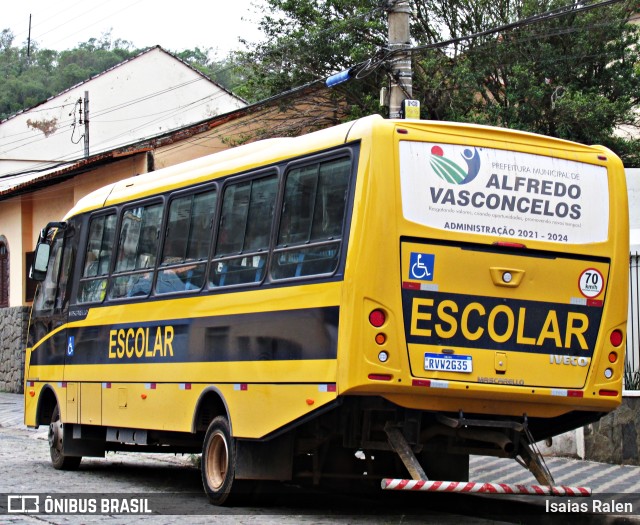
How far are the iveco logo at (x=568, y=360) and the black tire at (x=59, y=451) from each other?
21.7 feet

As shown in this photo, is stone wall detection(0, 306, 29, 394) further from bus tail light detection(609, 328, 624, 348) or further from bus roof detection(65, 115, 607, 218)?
bus tail light detection(609, 328, 624, 348)

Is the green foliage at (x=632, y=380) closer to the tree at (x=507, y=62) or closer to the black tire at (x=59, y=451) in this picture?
the black tire at (x=59, y=451)

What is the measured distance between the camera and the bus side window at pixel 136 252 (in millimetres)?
11727

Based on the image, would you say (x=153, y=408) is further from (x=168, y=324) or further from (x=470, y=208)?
(x=470, y=208)

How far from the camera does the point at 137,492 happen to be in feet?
36.9

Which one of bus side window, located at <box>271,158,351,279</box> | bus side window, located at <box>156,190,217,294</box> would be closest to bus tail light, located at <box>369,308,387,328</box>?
bus side window, located at <box>271,158,351,279</box>

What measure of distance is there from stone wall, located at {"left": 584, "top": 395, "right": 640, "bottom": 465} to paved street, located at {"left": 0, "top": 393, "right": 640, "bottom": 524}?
0.66 feet

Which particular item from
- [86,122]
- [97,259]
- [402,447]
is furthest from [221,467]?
[86,122]

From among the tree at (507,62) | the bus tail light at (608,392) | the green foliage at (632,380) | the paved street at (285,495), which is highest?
the tree at (507,62)

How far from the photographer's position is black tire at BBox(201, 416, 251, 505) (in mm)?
9750

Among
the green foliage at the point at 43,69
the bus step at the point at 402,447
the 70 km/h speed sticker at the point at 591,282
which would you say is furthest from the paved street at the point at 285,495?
the green foliage at the point at 43,69

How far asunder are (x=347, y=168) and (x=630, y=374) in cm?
588

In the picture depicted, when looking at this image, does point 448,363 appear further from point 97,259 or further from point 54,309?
point 54,309

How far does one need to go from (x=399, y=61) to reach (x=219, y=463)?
23.0 feet
